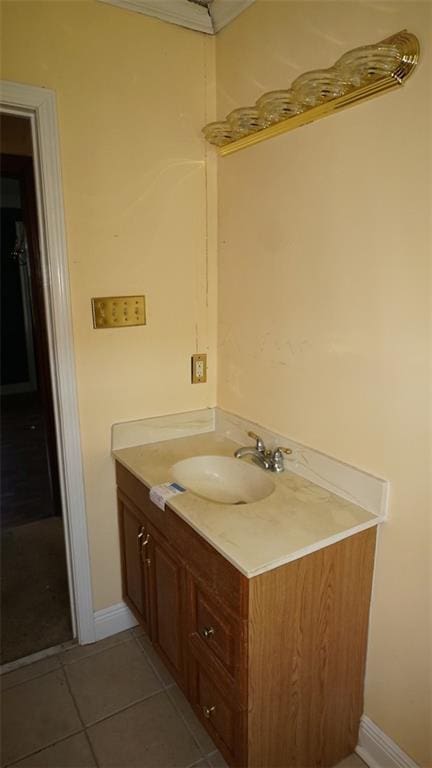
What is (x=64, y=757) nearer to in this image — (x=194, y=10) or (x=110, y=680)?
(x=110, y=680)

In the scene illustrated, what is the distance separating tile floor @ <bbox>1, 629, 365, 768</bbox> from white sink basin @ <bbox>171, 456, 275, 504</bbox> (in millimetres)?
757

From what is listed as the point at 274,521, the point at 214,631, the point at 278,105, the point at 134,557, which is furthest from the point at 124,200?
the point at 214,631

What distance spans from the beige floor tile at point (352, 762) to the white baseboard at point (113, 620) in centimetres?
96

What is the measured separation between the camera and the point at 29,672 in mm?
1801

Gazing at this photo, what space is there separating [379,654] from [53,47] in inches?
84.3

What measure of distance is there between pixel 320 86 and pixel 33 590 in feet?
7.88

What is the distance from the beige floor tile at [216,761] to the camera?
145 centimetres

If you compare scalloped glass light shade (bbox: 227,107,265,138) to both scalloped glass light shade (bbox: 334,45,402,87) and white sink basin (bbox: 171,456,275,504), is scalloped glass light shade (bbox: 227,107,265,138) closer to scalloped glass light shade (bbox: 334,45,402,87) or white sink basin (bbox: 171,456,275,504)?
scalloped glass light shade (bbox: 334,45,402,87)

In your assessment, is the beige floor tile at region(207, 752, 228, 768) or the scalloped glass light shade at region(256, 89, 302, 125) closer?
the scalloped glass light shade at region(256, 89, 302, 125)

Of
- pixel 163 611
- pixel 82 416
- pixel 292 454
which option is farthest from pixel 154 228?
pixel 163 611

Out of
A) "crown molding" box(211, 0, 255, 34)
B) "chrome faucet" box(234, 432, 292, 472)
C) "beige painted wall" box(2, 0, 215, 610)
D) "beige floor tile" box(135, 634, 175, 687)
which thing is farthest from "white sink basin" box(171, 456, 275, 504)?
"crown molding" box(211, 0, 255, 34)

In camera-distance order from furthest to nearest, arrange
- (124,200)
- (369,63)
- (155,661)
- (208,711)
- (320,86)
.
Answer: (155,661) < (124,200) < (208,711) < (320,86) < (369,63)

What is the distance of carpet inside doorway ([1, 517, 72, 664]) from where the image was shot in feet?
6.41

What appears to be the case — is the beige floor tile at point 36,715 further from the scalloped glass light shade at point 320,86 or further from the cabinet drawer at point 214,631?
the scalloped glass light shade at point 320,86
